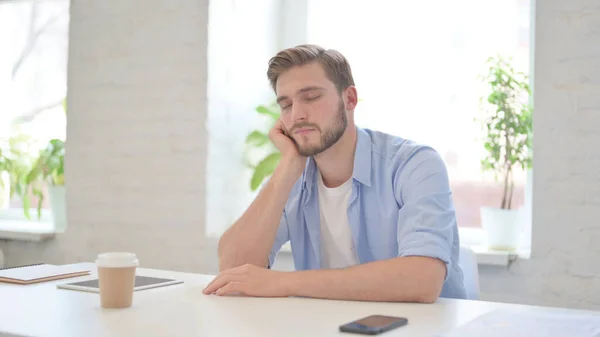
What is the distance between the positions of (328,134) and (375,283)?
1.83 feet

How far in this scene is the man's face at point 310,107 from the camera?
6.37 feet

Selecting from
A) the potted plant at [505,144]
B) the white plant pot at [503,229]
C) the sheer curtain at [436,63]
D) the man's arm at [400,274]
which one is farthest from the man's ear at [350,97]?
the sheer curtain at [436,63]

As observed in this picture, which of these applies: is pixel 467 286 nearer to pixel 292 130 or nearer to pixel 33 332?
pixel 292 130

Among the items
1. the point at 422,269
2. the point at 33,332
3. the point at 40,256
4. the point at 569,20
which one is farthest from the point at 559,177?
the point at 40,256

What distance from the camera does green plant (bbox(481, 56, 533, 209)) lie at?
2.60 m

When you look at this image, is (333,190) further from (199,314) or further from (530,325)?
(530,325)

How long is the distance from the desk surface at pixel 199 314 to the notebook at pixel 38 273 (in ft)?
0.34

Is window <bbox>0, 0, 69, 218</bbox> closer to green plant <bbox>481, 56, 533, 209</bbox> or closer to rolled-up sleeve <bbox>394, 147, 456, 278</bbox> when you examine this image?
green plant <bbox>481, 56, 533, 209</bbox>

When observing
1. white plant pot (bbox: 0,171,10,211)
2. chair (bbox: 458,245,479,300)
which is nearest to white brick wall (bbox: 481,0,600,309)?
chair (bbox: 458,245,479,300)

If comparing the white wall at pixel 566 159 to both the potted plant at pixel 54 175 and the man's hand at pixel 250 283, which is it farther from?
the potted plant at pixel 54 175

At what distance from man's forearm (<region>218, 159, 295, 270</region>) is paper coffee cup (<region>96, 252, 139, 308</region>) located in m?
0.53

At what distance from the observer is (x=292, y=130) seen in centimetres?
198

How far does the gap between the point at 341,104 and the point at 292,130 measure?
159mm

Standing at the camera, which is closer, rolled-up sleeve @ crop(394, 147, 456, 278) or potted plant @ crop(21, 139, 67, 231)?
rolled-up sleeve @ crop(394, 147, 456, 278)
